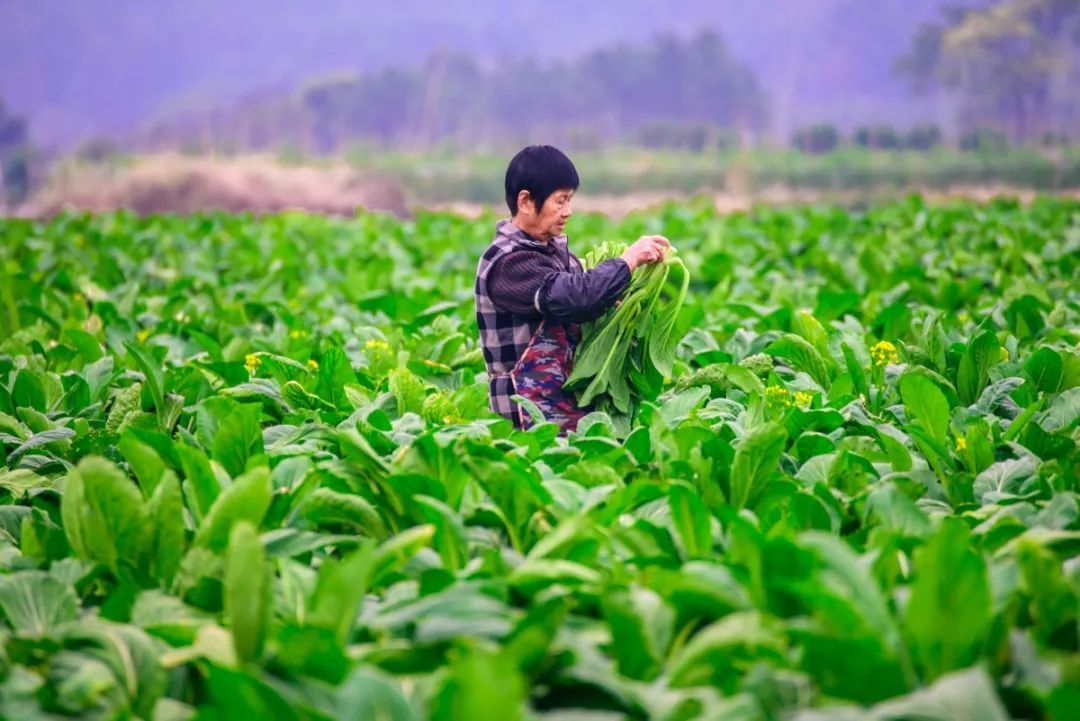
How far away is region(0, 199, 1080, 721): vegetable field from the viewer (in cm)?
203

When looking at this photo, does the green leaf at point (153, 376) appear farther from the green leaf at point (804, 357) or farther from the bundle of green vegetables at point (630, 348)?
the green leaf at point (804, 357)

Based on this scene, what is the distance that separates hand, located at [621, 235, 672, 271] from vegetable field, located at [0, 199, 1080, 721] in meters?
0.44

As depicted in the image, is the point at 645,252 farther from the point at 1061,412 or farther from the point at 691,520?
the point at 691,520

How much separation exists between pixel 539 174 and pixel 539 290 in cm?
35

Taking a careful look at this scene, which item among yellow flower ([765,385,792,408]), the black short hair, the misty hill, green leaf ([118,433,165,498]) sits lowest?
yellow flower ([765,385,792,408])

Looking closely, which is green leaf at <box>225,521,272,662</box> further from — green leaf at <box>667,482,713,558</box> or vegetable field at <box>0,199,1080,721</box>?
green leaf at <box>667,482,713,558</box>

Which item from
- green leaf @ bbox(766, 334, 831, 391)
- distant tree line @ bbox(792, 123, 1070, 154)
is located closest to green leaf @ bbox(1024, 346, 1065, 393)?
green leaf @ bbox(766, 334, 831, 391)

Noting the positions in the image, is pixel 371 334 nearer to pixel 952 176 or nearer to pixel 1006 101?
pixel 952 176

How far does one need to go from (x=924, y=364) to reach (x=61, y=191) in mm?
24070

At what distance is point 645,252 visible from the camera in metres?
3.94

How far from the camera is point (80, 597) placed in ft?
8.93

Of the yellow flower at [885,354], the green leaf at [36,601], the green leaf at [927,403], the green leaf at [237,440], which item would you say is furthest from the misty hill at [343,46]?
the green leaf at [36,601]

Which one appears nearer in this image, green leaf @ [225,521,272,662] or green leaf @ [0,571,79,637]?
green leaf @ [225,521,272,662]

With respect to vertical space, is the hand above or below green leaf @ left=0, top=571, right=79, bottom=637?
above
